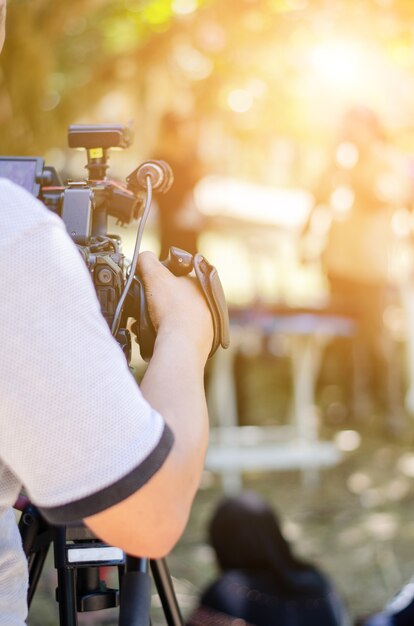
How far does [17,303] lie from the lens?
30.1 inches

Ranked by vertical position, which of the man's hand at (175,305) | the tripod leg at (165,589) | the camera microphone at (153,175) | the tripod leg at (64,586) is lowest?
the tripod leg at (165,589)

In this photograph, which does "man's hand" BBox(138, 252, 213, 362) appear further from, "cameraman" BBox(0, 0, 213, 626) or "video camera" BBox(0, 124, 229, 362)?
"cameraman" BBox(0, 0, 213, 626)

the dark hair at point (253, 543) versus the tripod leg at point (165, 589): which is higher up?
the tripod leg at point (165, 589)

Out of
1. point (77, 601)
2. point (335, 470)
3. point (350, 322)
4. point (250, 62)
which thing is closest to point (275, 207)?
point (250, 62)

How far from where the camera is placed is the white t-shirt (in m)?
0.76

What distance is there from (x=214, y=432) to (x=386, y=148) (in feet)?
6.32

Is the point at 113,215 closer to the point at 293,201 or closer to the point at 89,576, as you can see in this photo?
the point at 89,576

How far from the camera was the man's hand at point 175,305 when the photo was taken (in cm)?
97

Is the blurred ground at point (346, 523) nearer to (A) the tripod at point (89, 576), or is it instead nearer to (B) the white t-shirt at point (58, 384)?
(A) the tripod at point (89, 576)

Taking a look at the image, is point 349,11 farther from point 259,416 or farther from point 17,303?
point 17,303

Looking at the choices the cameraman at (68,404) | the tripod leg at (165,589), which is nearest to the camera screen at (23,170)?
the cameraman at (68,404)

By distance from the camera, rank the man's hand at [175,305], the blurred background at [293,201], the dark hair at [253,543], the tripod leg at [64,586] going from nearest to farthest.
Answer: the man's hand at [175,305], the tripod leg at [64,586], the dark hair at [253,543], the blurred background at [293,201]

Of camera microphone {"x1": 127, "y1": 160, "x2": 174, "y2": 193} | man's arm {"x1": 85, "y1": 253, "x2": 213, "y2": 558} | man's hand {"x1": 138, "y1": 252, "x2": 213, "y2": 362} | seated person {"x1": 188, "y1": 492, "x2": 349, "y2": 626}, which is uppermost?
camera microphone {"x1": 127, "y1": 160, "x2": 174, "y2": 193}

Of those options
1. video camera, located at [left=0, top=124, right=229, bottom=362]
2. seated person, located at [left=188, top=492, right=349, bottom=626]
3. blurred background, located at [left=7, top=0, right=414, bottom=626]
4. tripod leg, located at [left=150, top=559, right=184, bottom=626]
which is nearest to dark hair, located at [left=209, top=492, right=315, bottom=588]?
seated person, located at [left=188, top=492, right=349, bottom=626]
